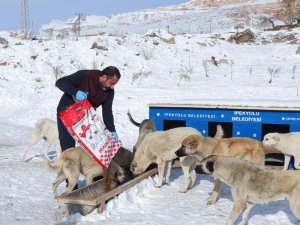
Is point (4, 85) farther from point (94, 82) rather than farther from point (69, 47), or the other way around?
point (94, 82)

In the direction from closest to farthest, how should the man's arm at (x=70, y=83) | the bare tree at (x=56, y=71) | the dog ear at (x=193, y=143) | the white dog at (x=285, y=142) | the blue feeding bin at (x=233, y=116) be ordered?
the man's arm at (x=70, y=83) → the dog ear at (x=193, y=143) → the white dog at (x=285, y=142) → the blue feeding bin at (x=233, y=116) → the bare tree at (x=56, y=71)

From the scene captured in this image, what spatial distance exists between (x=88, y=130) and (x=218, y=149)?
1894 mm

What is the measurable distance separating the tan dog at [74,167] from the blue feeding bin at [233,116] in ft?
8.63

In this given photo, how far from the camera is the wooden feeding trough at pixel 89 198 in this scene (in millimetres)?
5078

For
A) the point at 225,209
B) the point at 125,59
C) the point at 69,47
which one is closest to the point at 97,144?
the point at 225,209

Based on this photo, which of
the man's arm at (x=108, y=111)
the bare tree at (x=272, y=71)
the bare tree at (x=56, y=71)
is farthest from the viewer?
the bare tree at (x=272, y=71)

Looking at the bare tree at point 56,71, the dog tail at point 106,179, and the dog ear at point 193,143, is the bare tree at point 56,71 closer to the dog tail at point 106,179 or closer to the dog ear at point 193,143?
the dog tail at point 106,179

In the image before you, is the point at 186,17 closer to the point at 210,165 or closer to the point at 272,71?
the point at 272,71

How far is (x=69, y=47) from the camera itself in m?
20.7

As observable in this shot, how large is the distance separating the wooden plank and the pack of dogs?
0.14 meters

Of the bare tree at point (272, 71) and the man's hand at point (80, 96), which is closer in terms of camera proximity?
the man's hand at point (80, 96)

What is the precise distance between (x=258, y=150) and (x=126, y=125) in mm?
6673

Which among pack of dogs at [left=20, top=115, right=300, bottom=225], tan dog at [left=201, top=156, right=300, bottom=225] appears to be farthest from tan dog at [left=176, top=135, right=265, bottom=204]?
tan dog at [left=201, top=156, right=300, bottom=225]

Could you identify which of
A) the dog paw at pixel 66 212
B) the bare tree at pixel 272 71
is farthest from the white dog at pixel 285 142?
the bare tree at pixel 272 71
